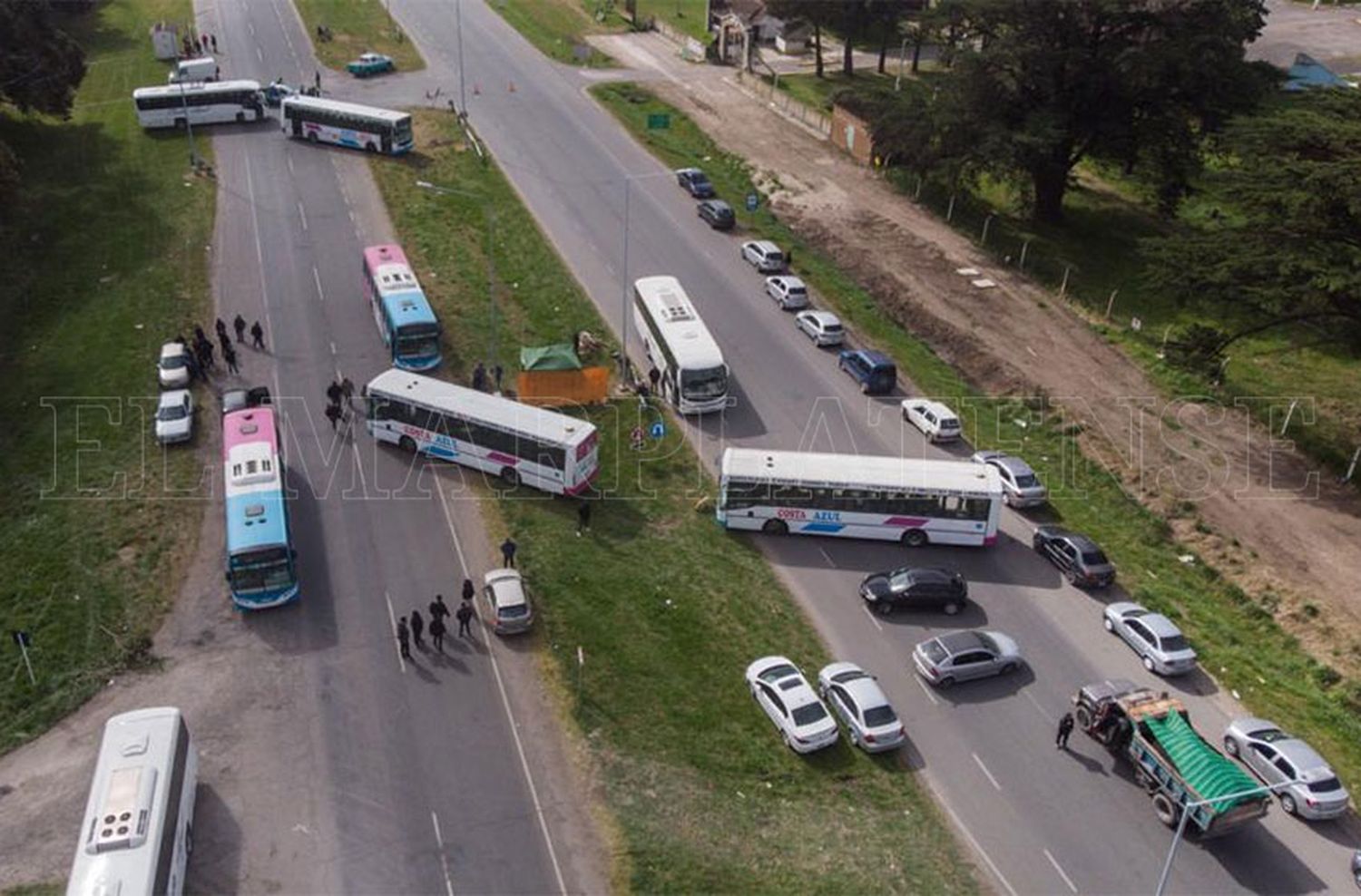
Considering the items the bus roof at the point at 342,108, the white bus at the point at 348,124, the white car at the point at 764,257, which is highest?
the bus roof at the point at 342,108

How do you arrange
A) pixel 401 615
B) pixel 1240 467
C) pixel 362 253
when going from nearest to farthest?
pixel 401 615
pixel 1240 467
pixel 362 253

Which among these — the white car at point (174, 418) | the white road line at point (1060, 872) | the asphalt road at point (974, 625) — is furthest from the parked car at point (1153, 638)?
the white car at point (174, 418)

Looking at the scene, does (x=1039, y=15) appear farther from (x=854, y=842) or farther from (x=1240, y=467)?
(x=854, y=842)

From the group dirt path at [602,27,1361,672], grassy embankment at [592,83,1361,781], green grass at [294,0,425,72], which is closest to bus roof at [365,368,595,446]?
grassy embankment at [592,83,1361,781]

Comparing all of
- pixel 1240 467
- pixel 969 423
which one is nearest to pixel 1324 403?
pixel 1240 467

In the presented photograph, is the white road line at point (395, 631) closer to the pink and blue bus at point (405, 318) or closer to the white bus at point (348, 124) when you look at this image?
the pink and blue bus at point (405, 318)

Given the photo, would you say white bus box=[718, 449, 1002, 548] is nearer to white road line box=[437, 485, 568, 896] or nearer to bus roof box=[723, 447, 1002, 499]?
bus roof box=[723, 447, 1002, 499]

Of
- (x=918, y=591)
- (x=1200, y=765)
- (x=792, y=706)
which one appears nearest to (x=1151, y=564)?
(x=918, y=591)
